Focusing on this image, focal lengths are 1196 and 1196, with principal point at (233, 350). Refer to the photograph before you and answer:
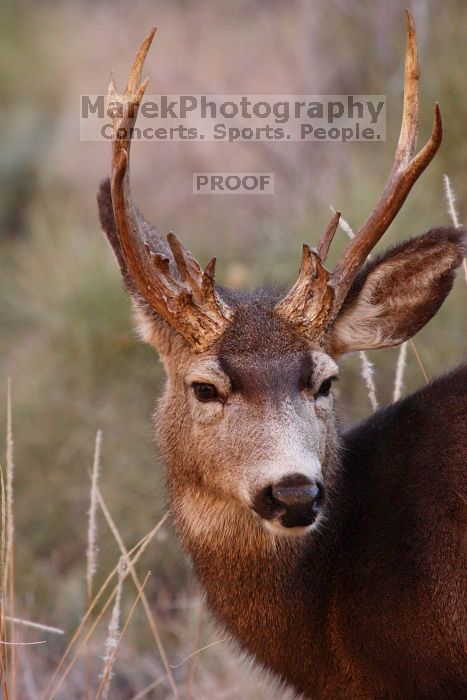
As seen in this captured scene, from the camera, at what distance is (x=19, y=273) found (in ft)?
35.9

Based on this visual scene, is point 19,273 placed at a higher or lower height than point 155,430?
higher

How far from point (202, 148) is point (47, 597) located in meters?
9.20

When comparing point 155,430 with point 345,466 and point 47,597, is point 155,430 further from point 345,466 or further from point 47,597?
point 47,597

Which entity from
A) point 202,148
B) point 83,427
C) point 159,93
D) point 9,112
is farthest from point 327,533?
point 9,112

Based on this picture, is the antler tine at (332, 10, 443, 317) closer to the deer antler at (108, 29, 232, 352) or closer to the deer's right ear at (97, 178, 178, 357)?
the deer antler at (108, 29, 232, 352)

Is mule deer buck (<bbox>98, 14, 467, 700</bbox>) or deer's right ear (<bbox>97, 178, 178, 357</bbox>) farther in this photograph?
deer's right ear (<bbox>97, 178, 178, 357</bbox>)

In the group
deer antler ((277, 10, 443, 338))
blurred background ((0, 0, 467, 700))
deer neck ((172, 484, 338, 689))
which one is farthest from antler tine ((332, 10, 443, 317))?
blurred background ((0, 0, 467, 700))

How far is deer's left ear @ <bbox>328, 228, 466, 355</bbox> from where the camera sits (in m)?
4.55

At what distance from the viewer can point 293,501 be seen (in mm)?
3816

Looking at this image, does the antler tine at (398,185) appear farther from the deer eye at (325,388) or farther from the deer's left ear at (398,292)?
the deer eye at (325,388)

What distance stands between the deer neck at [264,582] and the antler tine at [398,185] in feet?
2.85

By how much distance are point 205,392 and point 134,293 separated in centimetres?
67

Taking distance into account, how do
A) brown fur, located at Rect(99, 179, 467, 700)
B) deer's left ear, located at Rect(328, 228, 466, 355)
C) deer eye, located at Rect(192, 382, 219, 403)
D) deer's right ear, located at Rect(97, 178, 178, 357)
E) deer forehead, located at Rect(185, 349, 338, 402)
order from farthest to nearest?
deer's right ear, located at Rect(97, 178, 178, 357)
deer's left ear, located at Rect(328, 228, 466, 355)
deer eye, located at Rect(192, 382, 219, 403)
deer forehead, located at Rect(185, 349, 338, 402)
brown fur, located at Rect(99, 179, 467, 700)

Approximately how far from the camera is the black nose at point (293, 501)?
12.5ft
